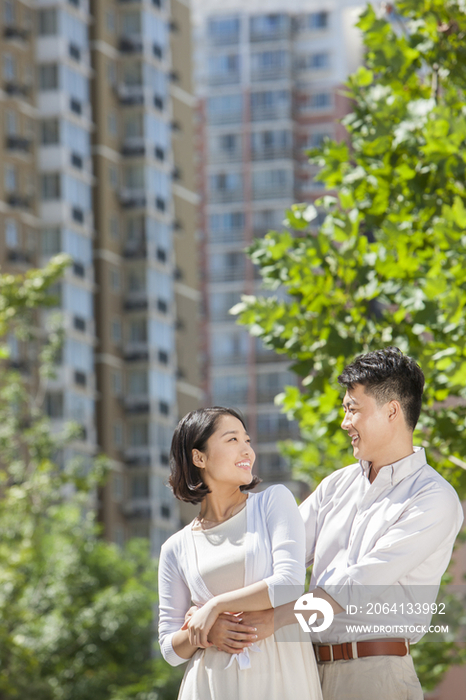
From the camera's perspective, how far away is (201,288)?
202ft

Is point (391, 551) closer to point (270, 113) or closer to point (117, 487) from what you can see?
point (117, 487)

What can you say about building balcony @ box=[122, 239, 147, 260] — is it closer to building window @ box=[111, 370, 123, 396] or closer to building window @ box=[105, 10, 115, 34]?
building window @ box=[111, 370, 123, 396]

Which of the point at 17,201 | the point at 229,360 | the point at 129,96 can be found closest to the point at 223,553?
the point at 17,201

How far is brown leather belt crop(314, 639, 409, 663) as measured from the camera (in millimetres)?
4051

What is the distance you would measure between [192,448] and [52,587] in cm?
1780

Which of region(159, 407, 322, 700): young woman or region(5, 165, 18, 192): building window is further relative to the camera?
region(5, 165, 18, 192): building window

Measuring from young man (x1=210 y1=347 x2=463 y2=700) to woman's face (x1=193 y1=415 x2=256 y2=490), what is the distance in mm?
352

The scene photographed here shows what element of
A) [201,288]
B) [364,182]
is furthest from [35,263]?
[364,182]

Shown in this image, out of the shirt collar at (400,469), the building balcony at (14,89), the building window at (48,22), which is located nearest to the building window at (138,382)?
the building balcony at (14,89)

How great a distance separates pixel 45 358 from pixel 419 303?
1279 cm

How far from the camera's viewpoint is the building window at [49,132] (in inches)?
1720

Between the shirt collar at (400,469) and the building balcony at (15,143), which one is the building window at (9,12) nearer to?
the building balcony at (15,143)

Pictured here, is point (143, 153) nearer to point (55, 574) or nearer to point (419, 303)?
point (55, 574)

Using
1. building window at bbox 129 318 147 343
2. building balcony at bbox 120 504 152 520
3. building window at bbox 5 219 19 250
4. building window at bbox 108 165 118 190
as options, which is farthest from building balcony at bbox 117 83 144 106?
building balcony at bbox 120 504 152 520
